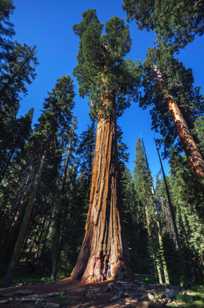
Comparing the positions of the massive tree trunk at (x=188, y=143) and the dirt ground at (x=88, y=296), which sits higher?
the massive tree trunk at (x=188, y=143)

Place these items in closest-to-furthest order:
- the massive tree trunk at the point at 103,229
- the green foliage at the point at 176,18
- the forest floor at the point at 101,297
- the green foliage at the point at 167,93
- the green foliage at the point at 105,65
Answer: the forest floor at the point at 101,297, the massive tree trunk at the point at 103,229, the green foliage at the point at 176,18, the green foliage at the point at 105,65, the green foliage at the point at 167,93

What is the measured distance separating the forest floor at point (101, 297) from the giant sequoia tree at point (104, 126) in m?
0.69

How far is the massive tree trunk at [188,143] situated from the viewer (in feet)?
29.9

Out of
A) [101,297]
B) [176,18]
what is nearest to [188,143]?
[176,18]

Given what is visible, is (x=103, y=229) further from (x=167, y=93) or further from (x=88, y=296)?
(x=167, y=93)

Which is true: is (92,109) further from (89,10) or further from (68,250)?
(68,250)

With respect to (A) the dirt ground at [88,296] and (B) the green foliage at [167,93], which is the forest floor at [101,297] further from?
(B) the green foliage at [167,93]

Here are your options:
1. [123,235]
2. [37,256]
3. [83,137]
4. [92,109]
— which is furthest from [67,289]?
[37,256]

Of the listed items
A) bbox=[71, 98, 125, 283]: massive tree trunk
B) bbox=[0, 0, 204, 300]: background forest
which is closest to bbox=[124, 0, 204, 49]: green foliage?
bbox=[0, 0, 204, 300]: background forest

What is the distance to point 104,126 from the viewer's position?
28.3ft

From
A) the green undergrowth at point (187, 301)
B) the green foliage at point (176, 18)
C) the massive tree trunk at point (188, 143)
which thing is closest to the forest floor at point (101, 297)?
the green undergrowth at point (187, 301)

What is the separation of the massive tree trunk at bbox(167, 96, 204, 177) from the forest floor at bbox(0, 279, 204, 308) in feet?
18.4

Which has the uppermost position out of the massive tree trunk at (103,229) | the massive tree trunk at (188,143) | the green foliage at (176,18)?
the green foliage at (176,18)

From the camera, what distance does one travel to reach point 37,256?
21875mm
